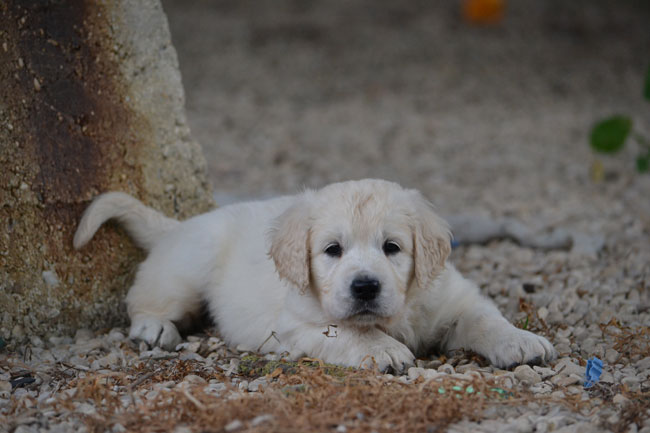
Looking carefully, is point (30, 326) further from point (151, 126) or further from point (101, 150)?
point (151, 126)

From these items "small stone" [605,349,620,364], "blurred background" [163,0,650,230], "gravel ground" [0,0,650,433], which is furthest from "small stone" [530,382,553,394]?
"blurred background" [163,0,650,230]

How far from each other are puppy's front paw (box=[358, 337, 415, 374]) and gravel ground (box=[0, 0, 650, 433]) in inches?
4.8

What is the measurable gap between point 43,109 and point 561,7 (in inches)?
487

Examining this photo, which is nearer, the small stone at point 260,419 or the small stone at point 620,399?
the small stone at point 260,419

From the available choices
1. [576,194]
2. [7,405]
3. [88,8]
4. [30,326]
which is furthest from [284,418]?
[576,194]

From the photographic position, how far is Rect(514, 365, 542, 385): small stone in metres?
3.07

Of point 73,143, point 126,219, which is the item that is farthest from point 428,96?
point 73,143

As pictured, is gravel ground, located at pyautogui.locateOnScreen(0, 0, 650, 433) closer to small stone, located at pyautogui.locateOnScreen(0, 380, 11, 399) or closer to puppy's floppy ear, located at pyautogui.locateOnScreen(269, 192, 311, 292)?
small stone, located at pyautogui.locateOnScreen(0, 380, 11, 399)

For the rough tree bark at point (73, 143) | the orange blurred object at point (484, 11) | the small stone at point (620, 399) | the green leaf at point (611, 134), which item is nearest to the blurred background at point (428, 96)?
the orange blurred object at point (484, 11)

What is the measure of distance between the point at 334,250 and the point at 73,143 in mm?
Answer: 1634

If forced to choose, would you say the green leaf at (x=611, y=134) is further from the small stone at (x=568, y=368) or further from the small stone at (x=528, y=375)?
the small stone at (x=528, y=375)

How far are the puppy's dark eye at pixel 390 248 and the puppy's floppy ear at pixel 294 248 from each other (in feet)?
1.20

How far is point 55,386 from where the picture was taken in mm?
3223

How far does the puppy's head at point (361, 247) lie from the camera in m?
3.16
